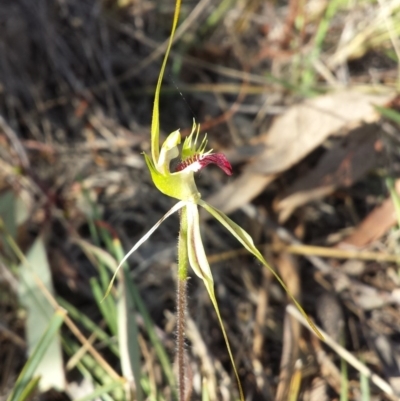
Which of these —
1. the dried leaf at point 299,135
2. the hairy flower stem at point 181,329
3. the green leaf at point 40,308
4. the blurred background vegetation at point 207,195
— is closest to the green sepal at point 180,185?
the hairy flower stem at point 181,329

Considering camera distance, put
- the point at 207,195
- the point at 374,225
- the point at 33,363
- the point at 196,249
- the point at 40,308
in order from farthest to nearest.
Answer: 1. the point at 207,195
2. the point at 374,225
3. the point at 40,308
4. the point at 33,363
5. the point at 196,249

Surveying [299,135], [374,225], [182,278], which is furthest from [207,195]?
[182,278]

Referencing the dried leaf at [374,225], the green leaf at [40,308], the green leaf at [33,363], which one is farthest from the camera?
the dried leaf at [374,225]

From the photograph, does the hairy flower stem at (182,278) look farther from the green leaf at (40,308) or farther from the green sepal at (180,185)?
the green leaf at (40,308)

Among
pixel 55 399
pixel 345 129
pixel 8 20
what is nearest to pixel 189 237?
pixel 55 399

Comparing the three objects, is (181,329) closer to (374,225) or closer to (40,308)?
(40,308)

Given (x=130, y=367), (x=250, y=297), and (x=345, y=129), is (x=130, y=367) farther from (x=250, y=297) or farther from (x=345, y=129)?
(x=345, y=129)


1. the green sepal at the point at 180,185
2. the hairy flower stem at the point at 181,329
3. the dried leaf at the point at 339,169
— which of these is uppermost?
the dried leaf at the point at 339,169
